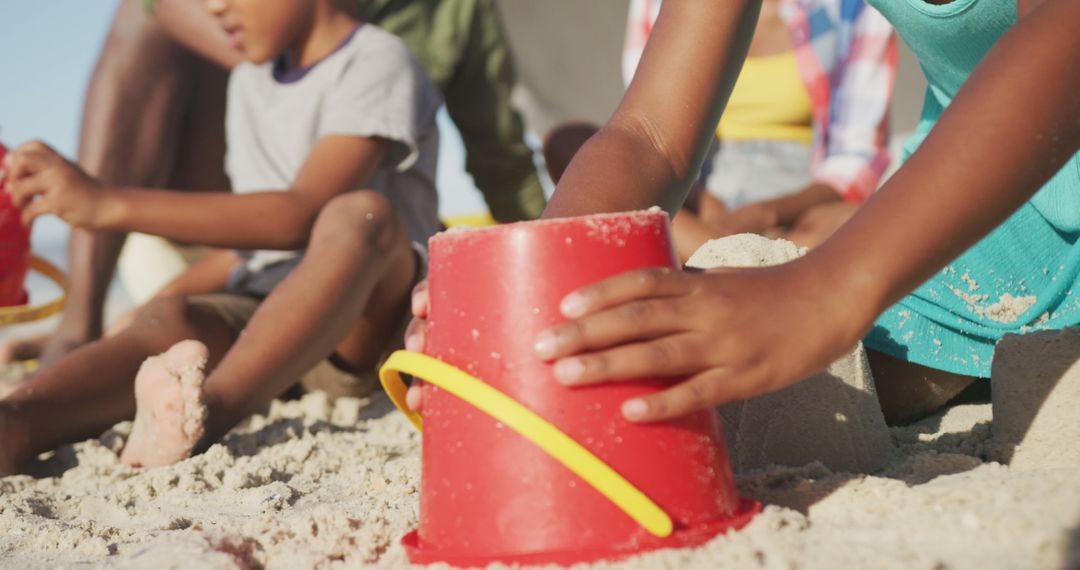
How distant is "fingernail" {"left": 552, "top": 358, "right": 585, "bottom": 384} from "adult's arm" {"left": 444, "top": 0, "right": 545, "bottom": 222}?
228 cm

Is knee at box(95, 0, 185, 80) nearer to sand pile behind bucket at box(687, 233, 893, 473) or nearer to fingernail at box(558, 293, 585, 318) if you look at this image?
sand pile behind bucket at box(687, 233, 893, 473)

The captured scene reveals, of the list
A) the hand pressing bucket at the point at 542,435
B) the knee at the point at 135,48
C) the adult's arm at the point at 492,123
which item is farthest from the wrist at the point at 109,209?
the adult's arm at the point at 492,123

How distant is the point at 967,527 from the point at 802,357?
0.59ft

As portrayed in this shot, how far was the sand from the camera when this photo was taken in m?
0.78

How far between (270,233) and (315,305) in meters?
0.26

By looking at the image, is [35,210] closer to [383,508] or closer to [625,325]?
[383,508]

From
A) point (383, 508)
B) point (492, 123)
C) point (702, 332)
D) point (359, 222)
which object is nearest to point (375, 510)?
point (383, 508)

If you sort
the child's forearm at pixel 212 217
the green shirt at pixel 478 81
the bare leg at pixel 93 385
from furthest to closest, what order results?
the green shirt at pixel 478 81 < the child's forearm at pixel 212 217 < the bare leg at pixel 93 385

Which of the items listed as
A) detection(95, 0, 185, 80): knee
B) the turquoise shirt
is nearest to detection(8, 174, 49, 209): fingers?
detection(95, 0, 185, 80): knee

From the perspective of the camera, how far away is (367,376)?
2.07 m

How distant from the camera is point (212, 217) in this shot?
6.30 feet

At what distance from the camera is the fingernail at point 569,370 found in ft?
2.51

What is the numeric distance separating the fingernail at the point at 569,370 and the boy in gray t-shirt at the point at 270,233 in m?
0.84

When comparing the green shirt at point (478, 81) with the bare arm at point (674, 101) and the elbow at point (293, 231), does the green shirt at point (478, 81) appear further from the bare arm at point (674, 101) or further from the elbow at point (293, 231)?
the bare arm at point (674, 101)
